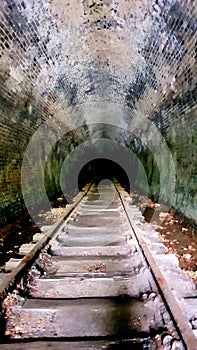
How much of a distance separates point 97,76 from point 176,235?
4695 millimetres

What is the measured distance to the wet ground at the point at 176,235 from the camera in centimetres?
439

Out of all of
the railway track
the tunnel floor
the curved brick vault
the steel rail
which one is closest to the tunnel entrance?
the curved brick vault

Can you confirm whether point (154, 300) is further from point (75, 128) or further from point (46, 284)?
point (75, 128)

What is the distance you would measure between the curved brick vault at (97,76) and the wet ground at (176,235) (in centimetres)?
31

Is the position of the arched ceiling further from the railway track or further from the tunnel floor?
the railway track

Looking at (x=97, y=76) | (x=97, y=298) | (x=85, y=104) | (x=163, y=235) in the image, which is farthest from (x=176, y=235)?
(x=85, y=104)

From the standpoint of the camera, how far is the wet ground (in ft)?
14.4

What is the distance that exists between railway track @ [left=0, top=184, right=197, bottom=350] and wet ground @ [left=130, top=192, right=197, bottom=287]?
63 centimetres

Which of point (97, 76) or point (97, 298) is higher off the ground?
point (97, 76)

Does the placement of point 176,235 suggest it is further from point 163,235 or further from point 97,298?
point 97,298

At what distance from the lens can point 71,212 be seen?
6746mm

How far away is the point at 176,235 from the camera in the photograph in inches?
227

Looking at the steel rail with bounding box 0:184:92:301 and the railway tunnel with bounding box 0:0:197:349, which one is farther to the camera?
the railway tunnel with bounding box 0:0:197:349

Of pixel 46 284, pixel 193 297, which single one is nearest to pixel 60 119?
pixel 46 284
